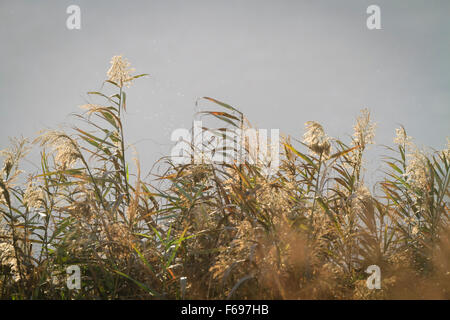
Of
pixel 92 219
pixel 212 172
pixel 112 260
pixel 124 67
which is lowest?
pixel 112 260

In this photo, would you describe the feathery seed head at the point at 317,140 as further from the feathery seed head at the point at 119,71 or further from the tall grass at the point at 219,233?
the feathery seed head at the point at 119,71

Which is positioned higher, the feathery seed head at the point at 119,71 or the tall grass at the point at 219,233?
the feathery seed head at the point at 119,71

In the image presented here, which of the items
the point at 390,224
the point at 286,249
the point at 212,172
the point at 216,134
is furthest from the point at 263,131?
the point at 390,224

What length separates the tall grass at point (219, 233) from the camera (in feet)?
4.41

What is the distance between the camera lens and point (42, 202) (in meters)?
1.67

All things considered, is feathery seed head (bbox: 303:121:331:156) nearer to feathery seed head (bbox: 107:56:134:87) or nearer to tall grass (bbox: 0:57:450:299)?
tall grass (bbox: 0:57:450:299)

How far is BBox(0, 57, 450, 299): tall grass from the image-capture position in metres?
1.34

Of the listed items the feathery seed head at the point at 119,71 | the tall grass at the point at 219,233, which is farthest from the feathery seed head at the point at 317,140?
the feathery seed head at the point at 119,71

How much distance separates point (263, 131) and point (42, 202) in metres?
1.20

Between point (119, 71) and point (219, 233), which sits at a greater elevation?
point (119, 71)

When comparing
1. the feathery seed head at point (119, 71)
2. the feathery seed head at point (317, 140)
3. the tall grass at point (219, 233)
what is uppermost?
the feathery seed head at point (119, 71)

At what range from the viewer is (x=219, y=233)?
5.16ft
